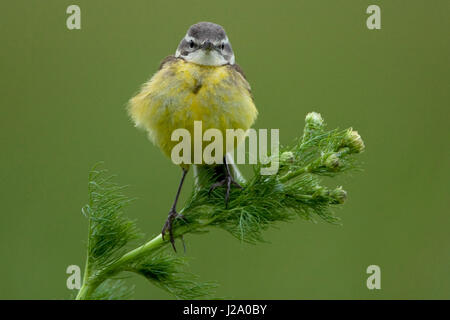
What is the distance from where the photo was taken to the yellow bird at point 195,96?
2.76 metres

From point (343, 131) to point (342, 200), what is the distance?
250 mm

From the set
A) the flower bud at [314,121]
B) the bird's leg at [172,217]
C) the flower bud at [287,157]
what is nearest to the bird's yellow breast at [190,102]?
the bird's leg at [172,217]

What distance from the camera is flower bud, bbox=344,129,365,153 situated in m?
1.80

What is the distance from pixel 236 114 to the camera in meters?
2.82

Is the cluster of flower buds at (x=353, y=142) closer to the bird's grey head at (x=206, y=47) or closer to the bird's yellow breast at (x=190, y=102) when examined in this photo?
the bird's yellow breast at (x=190, y=102)

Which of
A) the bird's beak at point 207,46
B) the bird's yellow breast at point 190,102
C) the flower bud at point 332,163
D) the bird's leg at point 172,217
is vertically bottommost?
the bird's leg at point 172,217

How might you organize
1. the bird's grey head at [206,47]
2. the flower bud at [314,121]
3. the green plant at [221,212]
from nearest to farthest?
the green plant at [221,212] < the flower bud at [314,121] < the bird's grey head at [206,47]

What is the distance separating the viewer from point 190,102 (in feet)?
9.11

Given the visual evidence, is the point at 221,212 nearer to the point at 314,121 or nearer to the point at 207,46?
the point at 314,121

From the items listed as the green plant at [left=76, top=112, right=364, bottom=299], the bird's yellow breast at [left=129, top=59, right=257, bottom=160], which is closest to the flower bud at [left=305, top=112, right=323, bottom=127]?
the green plant at [left=76, top=112, right=364, bottom=299]

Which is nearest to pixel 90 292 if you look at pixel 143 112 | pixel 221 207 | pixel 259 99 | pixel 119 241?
pixel 119 241

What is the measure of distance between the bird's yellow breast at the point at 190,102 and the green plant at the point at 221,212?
2.58ft

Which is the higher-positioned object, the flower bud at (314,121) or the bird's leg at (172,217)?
the flower bud at (314,121)

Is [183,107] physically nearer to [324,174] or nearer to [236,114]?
[236,114]
